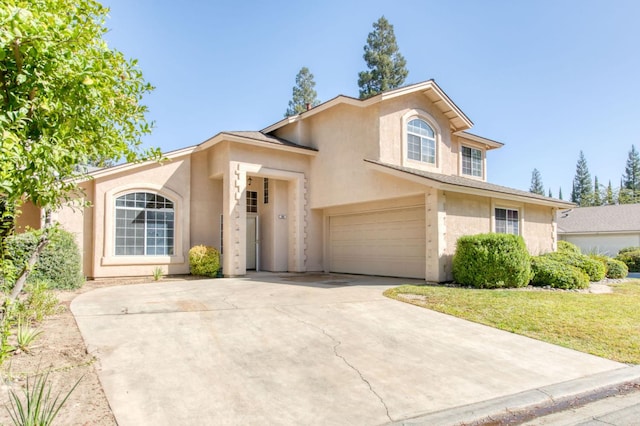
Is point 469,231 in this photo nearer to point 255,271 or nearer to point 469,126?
point 469,126

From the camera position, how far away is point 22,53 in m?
3.89

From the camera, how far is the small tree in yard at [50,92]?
11.9 ft

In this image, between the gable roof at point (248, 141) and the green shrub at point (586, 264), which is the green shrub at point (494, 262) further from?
the gable roof at point (248, 141)

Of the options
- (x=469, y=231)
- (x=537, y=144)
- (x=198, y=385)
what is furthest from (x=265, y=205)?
(x=537, y=144)

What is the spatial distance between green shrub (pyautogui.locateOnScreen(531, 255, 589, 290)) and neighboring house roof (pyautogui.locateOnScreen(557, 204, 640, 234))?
19.4m

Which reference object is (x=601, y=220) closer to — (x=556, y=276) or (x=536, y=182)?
(x=556, y=276)

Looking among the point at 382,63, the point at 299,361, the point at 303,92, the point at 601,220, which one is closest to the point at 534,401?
the point at 299,361

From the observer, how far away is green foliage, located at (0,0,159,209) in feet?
11.9

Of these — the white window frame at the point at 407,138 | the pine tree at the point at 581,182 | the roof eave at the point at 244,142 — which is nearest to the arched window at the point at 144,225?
the roof eave at the point at 244,142

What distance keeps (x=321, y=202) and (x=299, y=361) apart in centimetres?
1147

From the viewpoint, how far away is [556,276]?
12.3 metres

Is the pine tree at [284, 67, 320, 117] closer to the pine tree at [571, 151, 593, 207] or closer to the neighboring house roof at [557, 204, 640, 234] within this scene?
the neighboring house roof at [557, 204, 640, 234]

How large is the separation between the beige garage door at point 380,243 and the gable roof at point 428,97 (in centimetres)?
431

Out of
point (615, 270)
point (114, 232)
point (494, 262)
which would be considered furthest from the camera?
point (615, 270)
